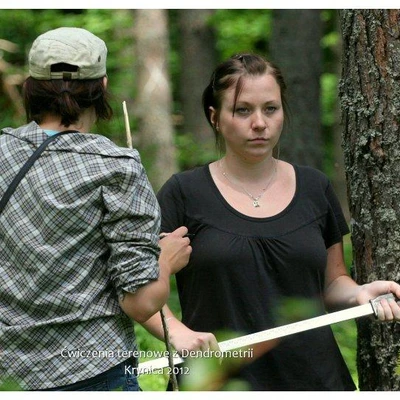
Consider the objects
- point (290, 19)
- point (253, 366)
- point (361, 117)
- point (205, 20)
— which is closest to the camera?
point (253, 366)

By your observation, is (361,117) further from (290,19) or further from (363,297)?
(290,19)

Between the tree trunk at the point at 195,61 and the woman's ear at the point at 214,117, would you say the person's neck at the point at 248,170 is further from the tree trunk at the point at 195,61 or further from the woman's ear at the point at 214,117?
the tree trunk at the point at 195,61

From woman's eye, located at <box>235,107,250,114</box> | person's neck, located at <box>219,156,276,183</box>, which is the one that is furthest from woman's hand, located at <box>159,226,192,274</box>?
woman's eye, located at <box>235,107,250,114</box>

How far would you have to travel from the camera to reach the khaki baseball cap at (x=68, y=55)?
7.78ft

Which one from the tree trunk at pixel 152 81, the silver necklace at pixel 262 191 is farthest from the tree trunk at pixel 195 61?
the silver necklace at pixel 262 191

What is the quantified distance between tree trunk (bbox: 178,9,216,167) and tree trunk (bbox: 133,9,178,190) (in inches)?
39.3

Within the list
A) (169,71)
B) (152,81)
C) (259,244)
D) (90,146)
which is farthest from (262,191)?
Result: (169,71)

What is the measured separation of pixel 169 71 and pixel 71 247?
32.9ft

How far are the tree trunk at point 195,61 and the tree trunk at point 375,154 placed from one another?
926 cm

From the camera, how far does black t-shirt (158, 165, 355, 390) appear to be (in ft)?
8.94

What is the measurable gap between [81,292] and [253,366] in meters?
0.67

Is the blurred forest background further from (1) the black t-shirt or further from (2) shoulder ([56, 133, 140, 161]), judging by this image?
(2) shoulder ([56, 133, 140, 161])

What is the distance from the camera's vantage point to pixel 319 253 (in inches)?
109

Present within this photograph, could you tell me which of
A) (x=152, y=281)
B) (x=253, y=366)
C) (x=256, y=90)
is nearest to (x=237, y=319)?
(x=253, y=366)
